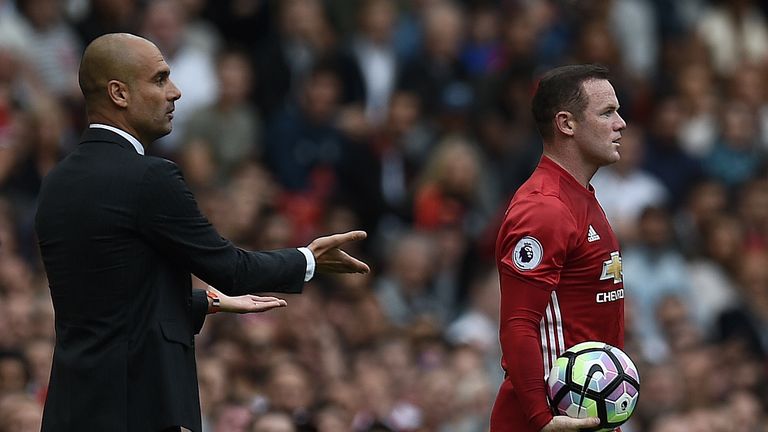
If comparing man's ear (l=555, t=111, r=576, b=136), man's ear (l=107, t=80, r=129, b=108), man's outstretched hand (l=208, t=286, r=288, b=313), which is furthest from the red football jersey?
man's ear (l=107, t=80, r=129, b=108)

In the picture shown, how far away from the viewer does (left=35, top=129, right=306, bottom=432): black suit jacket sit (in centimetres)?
551

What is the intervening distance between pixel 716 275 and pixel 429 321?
292 centimetres

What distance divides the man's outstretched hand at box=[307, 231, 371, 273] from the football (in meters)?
0.83

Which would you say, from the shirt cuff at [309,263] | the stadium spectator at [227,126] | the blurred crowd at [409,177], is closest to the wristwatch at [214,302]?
the shirt cuff at [309,263]

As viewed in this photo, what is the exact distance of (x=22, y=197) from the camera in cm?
1087

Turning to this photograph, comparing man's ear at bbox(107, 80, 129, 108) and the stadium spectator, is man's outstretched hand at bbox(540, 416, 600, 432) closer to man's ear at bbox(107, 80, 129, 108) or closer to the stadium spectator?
man's ear at bbox(107, 80, 129, 108)

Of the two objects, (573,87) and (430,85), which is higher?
(430,85)

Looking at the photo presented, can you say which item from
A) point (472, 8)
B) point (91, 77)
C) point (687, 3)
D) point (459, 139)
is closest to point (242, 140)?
point (459, 139)

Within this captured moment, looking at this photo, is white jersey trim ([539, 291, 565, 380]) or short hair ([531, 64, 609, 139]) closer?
white jersey trim ([539, 291, 565, 380])

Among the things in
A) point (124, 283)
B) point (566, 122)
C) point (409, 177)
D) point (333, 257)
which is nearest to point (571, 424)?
point (333, 257)

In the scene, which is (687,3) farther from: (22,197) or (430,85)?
(22,197)

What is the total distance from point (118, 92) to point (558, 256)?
5.65 feet

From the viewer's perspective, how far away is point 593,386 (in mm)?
5867

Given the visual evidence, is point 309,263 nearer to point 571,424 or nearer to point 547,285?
point 547,285
